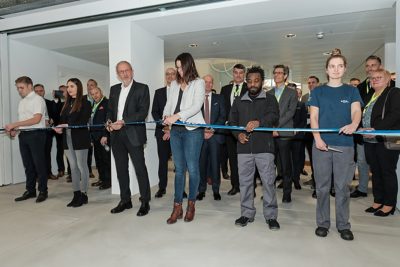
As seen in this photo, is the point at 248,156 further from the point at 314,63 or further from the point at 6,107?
the point at 314,63

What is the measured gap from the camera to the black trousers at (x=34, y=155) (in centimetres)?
408

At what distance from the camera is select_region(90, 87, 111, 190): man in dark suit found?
16.5ft

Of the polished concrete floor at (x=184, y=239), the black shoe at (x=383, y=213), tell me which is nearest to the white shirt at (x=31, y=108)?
the polished concrete floor at (x=184, y=239)

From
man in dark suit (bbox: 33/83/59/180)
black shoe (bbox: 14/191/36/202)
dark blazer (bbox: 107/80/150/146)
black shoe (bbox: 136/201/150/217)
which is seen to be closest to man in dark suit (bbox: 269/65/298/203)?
dark blazer (bbox: 107/80/150/146)

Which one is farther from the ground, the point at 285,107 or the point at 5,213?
the point at 285,107

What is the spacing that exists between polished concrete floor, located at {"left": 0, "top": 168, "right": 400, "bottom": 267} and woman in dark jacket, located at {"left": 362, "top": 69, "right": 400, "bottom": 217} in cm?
22

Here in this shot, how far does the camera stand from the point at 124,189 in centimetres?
362

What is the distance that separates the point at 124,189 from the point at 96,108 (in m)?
1.98

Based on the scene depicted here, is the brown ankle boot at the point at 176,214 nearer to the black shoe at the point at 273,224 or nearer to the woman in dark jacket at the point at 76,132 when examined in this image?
the black shoe at the point at 273,224

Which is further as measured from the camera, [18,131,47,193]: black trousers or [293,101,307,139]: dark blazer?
[293,101,307,139]: dark blazer

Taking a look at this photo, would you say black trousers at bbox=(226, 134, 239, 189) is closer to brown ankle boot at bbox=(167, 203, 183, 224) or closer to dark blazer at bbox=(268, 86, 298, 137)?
dark blazer at bbox=(268, 86, 298, 137)

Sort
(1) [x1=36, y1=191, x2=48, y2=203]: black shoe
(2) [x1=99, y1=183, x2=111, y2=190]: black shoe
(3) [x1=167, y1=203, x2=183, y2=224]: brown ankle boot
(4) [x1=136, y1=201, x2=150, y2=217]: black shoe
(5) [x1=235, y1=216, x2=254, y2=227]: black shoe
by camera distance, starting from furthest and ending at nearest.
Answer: (2) [x1=99, y1=183, x2=111, y2=190]: black shoe < (1) [x1=36, y1=191, x2=48, y2=203]: black shoe < (4) [x1=136, y1=201, x2=150, y2=217]: black shoe < (3) [x1=167, y1=203, x2=183, y2=224]: brown ankle boot < (5) [x1=235, y1=216, x2=254, y2=227]: black shoe

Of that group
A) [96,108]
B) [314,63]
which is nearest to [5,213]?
[96,108]

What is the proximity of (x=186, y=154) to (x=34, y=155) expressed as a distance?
222 cm
